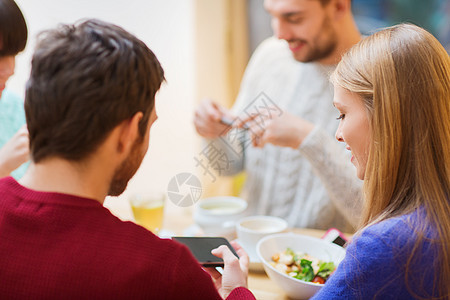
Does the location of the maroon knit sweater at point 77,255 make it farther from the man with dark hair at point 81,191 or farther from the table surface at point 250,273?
the table surface at point 250,273

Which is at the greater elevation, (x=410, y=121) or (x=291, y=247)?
(x=410, y=121)

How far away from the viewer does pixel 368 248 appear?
2.28ft

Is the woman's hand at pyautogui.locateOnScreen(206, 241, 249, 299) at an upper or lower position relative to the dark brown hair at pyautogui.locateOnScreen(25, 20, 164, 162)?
lower

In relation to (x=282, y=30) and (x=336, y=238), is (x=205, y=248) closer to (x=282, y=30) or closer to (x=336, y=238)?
(x=336, y=238)

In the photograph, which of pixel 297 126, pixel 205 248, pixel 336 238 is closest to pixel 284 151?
pixel 297 126

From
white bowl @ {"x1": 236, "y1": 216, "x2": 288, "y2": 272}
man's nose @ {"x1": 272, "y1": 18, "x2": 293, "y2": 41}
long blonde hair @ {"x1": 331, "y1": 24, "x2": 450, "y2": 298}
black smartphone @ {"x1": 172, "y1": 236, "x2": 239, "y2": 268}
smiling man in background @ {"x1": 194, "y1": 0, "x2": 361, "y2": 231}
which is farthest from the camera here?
man's nose @ {"x1": 272, "y1": 18, "x2": 293, "y2": 41}

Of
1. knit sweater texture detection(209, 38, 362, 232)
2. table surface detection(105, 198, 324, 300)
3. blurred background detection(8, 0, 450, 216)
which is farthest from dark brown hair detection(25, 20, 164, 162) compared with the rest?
blurred background detection(8, 0, 450, 216)

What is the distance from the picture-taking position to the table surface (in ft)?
3.06

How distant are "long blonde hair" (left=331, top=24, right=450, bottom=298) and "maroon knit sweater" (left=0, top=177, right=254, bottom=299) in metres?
0.38

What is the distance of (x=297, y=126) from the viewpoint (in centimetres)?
132

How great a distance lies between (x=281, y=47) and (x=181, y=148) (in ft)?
2.96

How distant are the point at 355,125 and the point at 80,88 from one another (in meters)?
0.49

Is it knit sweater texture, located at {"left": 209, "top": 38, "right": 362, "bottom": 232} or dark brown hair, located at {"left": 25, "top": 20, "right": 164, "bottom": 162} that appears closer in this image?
dark brown hair, located at {"left": 25, "top": 20, "right": 164, "bottom": 162}

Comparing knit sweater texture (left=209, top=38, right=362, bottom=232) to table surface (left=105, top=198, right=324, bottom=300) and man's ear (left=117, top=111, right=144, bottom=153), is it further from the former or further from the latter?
man's ear (left=117, top=111, right=144, bottom=153)
